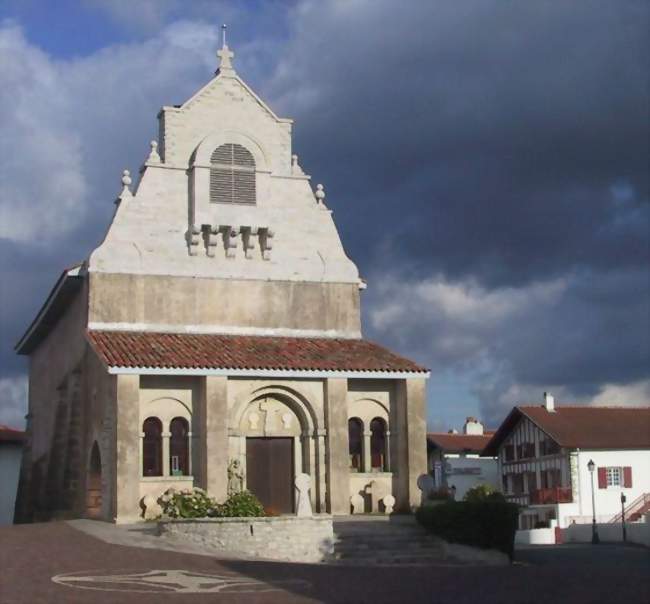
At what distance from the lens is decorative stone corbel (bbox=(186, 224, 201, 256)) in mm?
41344

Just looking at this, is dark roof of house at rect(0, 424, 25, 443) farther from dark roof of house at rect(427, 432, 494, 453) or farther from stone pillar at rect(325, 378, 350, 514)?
dark roof of house at rect(427, 432, 494, 453)

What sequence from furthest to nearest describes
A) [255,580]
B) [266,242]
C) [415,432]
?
[266,242] → [415,432] → [255,580]

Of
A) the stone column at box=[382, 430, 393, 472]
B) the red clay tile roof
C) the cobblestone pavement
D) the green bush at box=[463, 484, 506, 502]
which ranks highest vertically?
the red clay tile roof

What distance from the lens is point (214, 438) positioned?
3756 centimetres

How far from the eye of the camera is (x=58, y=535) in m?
32.6

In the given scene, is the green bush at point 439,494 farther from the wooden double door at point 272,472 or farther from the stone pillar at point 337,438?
the wooden double door at point 272,472

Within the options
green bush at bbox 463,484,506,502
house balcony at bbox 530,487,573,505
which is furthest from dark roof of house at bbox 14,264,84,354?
house balcony at bbox 530,487,573,505

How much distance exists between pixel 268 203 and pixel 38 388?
15.8m

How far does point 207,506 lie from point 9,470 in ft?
87.7

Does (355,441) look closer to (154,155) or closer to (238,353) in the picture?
(238,353)

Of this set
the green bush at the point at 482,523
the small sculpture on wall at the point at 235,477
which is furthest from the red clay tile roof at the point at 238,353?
the green bush at the point at 482,523

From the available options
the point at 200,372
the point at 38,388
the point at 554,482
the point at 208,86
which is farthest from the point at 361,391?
the point at 554,482

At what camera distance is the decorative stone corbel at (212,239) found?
136 feet

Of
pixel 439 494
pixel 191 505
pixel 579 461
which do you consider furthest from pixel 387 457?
pixel 579 461
